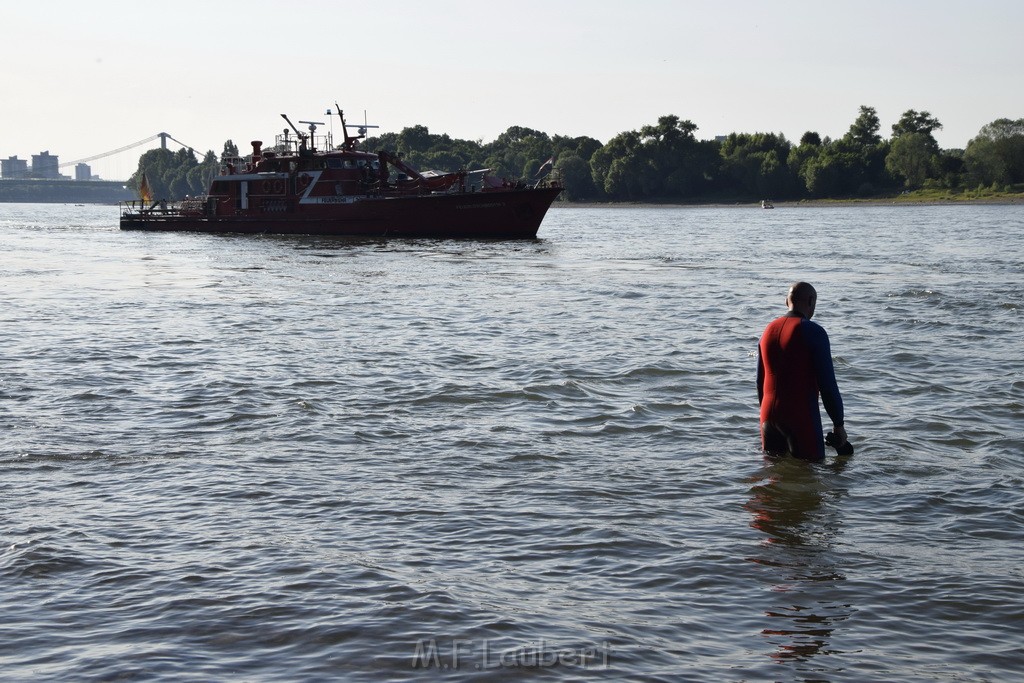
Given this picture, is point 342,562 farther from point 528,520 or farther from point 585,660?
point 585,660

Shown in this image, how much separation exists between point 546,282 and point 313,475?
23706 millimetres

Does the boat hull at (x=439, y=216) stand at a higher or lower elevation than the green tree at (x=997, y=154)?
lower

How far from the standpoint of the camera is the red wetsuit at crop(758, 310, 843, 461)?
906cm

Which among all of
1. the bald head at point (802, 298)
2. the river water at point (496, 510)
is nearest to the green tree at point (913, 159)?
the river water at point (496, 510)

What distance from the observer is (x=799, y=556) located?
25.7 ft

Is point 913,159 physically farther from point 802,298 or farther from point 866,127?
point 802,298

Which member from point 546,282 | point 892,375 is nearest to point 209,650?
point 892,375

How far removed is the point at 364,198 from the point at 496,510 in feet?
162

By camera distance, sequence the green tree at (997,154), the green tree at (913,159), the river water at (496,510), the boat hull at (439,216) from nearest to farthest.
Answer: the river water at (496,510)
the boat hull at (439,216)
the green tree at (997,154)
the green tree at (913,159)

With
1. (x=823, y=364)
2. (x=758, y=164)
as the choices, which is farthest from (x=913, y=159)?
(x=823, y=364)

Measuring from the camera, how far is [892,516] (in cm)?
887

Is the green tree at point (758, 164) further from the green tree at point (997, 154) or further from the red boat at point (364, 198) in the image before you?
the red boat at point (364, 198)

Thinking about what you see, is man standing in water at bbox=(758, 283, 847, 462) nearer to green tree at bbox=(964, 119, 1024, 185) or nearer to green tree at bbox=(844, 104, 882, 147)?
green tree at bbox=(964, 119, 1024, 185)

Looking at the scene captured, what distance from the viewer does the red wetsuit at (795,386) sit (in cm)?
906
